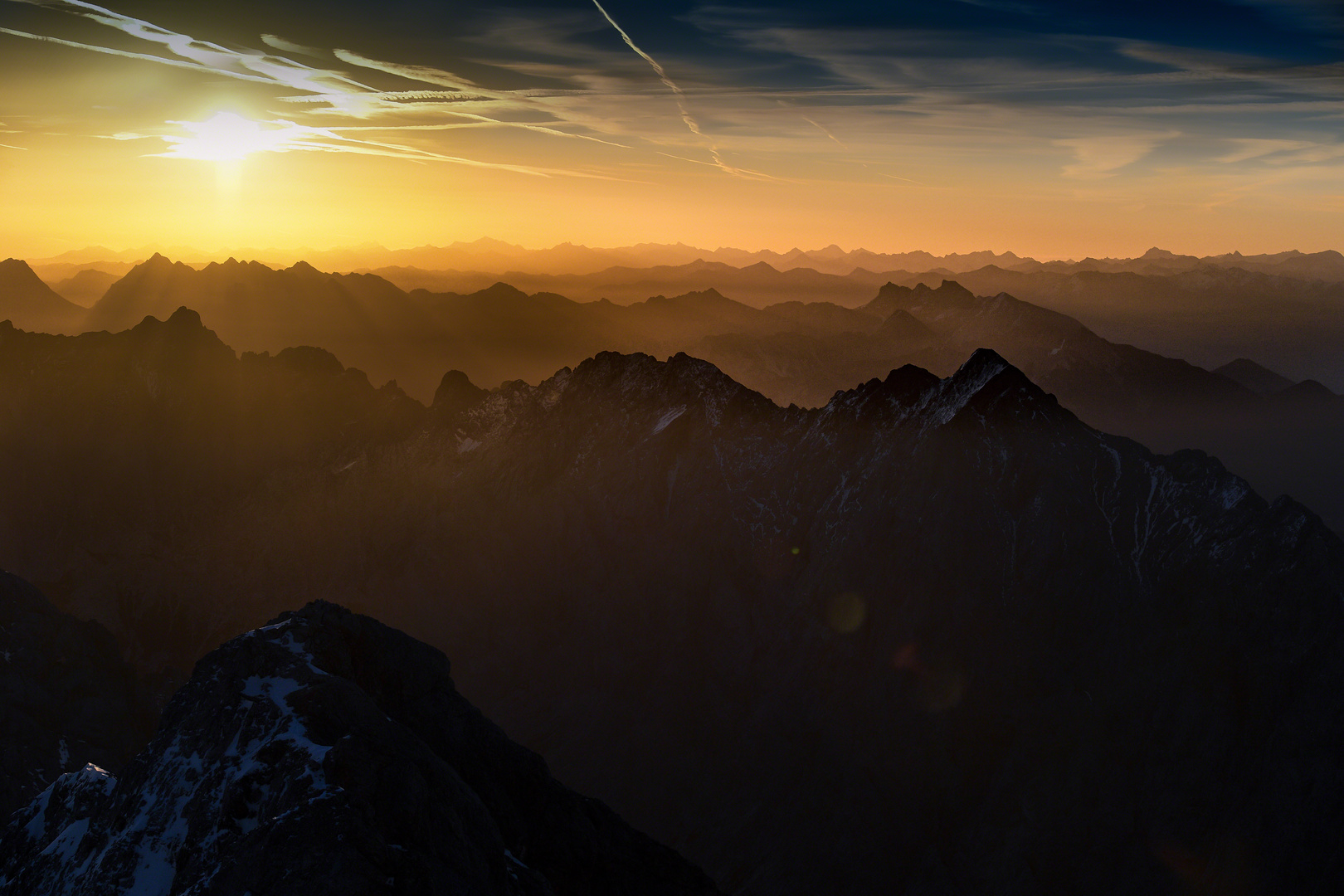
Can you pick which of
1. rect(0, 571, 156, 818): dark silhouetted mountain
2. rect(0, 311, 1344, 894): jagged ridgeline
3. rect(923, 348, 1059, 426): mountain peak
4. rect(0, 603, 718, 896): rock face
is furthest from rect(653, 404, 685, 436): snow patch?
rect(0, 603, 718, 896): rock face

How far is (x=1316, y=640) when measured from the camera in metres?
116

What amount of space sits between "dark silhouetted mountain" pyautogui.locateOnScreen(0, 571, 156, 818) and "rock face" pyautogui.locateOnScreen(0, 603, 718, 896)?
5715 centimetres

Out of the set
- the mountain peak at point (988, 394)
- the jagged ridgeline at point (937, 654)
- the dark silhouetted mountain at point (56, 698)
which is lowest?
the dark silhouetted mountain at point (56, 698)

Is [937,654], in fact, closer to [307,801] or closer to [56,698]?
[307,801]

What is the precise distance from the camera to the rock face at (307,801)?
196 ft

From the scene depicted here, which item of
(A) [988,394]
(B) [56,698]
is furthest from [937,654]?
A: (B) [56,698]

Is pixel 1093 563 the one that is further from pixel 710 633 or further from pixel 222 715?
pixel 222 715

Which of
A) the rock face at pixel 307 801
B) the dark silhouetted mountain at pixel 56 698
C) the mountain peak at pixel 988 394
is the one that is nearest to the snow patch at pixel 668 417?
the mountain peak at pixel 988 394

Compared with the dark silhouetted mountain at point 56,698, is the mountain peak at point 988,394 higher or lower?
higher

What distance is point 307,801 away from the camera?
60938 millimetres

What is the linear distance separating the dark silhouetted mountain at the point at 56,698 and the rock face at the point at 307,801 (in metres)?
57.1

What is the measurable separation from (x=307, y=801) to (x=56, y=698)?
105886mm

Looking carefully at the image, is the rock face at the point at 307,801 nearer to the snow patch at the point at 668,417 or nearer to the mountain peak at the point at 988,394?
the mountain peak at the point at 988,394

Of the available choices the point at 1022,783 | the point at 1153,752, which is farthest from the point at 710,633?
the point at 1153,752
